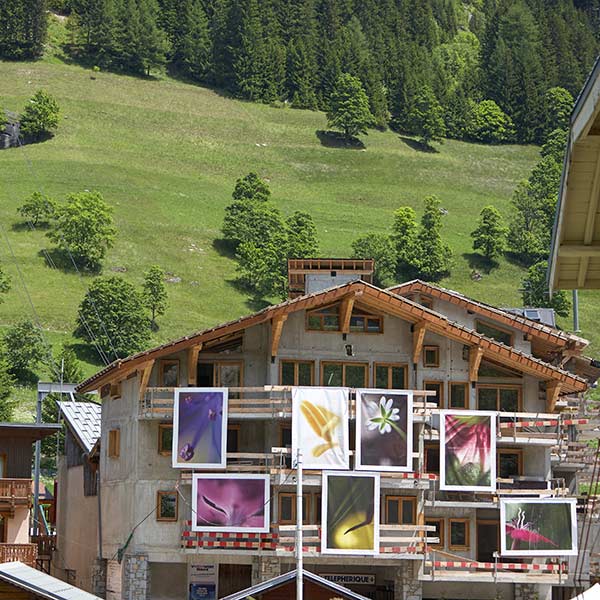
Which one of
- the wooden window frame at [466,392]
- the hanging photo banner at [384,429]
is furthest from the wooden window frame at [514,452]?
the hanging photo banner at [384,429]

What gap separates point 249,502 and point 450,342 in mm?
10130

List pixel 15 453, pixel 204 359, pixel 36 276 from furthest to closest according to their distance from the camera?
1. pixel 36 276
2. pixel 15 453
3. pixel 204 359

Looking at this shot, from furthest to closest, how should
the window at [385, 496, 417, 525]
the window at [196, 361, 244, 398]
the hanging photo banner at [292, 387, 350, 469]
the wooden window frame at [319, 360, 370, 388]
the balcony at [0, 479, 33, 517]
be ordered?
the balcony at [0, 479, 33, 517] → the window at [196, 361, 244, 398] → the wooden window frame at [319, 360, 370, 388] → the window at [385, 496, 417, 525] → the hanging photo banner at [292, 387, 350, 469]

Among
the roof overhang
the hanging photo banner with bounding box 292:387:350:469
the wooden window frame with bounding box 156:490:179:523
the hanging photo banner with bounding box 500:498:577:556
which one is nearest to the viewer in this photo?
the roof overhang

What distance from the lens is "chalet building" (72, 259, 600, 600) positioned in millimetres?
60156

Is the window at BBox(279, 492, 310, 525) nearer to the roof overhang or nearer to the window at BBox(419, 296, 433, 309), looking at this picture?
the window at BBox(419, 296, 433, 309)

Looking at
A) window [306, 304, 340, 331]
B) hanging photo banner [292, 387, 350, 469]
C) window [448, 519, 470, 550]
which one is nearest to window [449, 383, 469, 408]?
window [448, 519, 470, 550]

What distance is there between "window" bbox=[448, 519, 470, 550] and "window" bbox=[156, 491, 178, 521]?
10.4 m

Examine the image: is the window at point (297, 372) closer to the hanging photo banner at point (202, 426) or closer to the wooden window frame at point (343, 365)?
the wooden window frame at point (343, 365)

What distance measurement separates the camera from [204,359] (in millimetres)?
63000

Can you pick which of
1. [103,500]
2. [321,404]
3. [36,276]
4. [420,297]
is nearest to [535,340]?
[420,297]

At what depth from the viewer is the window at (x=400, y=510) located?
61.3 meters

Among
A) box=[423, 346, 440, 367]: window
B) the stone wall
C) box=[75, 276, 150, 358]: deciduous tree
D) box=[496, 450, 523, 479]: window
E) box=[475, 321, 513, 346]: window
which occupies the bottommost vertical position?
the stone wall

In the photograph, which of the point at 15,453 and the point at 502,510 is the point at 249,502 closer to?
the point at 502,510
